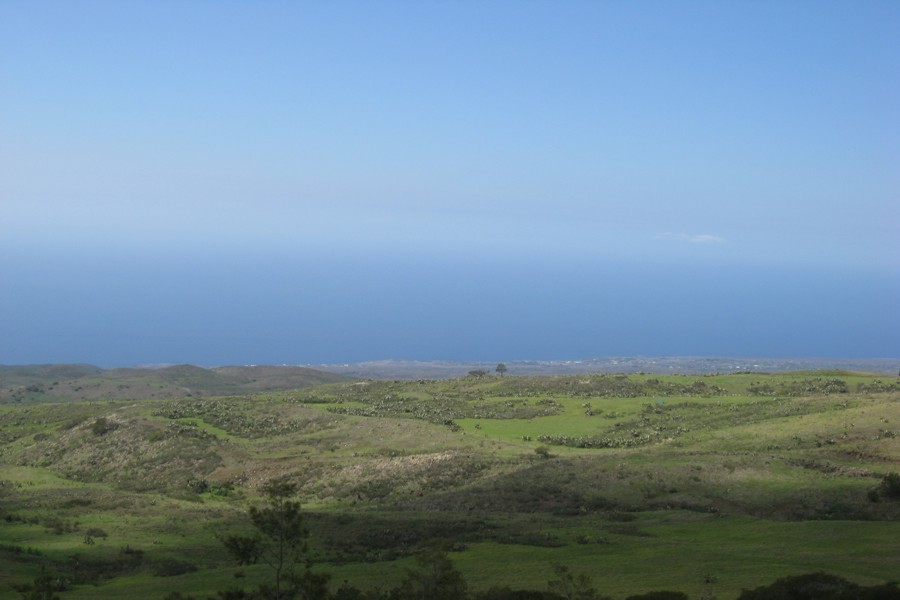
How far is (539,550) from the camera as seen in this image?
965 inches

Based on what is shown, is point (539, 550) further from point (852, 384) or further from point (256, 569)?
point (852, 384)

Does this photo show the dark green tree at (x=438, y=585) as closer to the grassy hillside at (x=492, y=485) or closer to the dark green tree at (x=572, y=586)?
the dark green tree at (x=572, y=586)

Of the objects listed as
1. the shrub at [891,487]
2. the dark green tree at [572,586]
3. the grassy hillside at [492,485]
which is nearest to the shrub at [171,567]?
the grassy hillside at [492,485]

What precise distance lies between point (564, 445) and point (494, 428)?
25.9 feet

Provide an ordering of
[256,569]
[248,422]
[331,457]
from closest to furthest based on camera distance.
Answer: [256,569]
[331,457]
[248,422]

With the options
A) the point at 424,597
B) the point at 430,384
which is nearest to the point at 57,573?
the point at 424,597

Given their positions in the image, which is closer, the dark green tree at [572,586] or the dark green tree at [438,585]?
the dark green tree at [572,586]

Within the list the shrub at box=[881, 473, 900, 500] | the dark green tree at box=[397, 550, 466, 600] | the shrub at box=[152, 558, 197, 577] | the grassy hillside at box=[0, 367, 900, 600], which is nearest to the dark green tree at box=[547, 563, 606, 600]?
the grassy hillside at box=[0, 367, 900, 600]

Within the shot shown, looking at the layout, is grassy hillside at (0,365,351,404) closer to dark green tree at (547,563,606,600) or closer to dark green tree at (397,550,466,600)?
dark green tree at (547,563,606,600)

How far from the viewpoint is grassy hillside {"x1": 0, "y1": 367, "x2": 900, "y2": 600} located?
23.4m

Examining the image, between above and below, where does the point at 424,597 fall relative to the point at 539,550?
above

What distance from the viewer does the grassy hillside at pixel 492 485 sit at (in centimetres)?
2339

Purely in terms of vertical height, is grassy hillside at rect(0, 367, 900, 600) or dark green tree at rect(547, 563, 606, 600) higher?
dark green tree at rect(547, 563, 606, 600)

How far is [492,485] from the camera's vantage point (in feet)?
124
